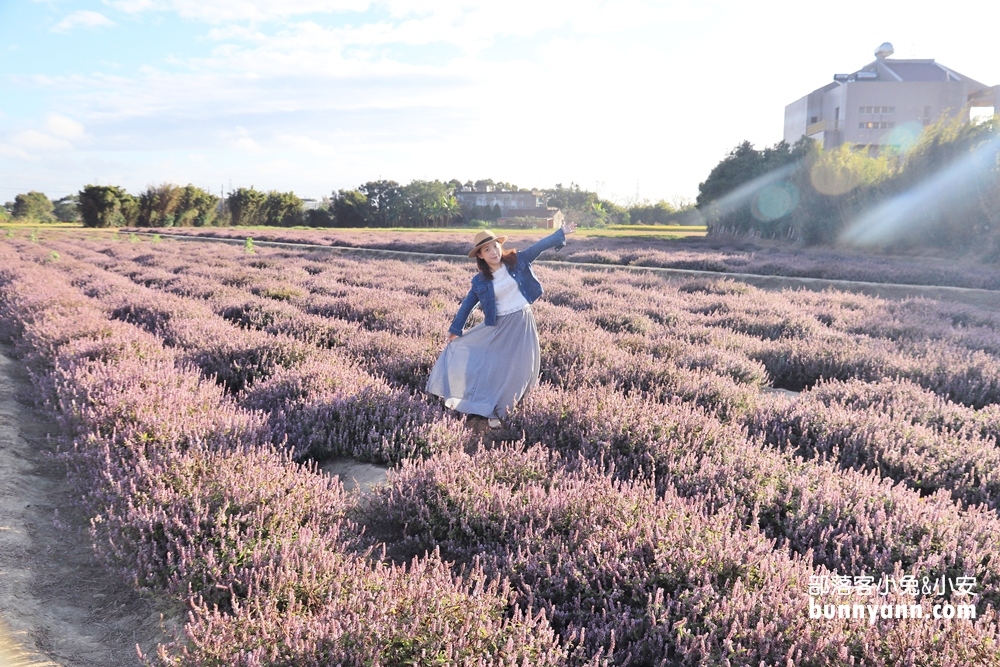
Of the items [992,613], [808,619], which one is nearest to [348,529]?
[808,619]

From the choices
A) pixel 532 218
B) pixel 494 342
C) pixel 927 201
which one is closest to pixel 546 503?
pixel 494 342

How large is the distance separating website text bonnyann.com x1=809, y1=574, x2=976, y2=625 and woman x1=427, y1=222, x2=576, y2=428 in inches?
112

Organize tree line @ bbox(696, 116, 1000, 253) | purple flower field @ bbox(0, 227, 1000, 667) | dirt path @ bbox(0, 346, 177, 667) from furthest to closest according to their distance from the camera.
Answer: tree line @ bbox(696, 116, 1000, 253) < dirt path @ bbox(0, 346, 177, 667) < purple flower field @ bbox(0, 227, 1000, 667)

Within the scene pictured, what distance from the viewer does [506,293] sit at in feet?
17.1

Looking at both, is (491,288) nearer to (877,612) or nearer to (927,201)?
(877,612)

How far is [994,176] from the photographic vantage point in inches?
867

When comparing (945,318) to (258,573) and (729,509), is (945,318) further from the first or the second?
(258,573)

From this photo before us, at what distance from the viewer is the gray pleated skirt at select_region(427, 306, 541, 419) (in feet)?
16.5

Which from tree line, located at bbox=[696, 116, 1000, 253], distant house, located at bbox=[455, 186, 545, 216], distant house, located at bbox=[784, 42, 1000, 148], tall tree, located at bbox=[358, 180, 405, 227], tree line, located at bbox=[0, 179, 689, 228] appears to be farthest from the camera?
distant house, located at bbox=[455, 186, 545, 216]

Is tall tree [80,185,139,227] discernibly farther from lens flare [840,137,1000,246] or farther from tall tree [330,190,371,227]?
lens flare [840,137,1000,246]

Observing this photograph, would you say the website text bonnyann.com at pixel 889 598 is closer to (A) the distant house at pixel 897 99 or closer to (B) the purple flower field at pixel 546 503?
(B) the purple flower field at pixel 546 503

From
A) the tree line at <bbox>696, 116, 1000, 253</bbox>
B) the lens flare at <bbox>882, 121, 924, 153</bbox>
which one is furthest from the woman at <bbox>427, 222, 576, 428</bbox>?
the lens flare at <bbox>882, 121, 924, 153</bbox>

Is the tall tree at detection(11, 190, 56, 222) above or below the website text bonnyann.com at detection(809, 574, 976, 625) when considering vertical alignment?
above

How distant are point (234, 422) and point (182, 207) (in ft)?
191
